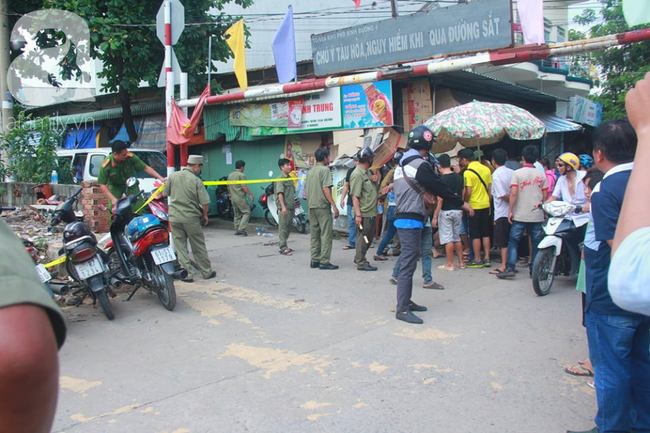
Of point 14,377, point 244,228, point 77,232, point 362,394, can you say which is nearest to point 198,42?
point 244,228

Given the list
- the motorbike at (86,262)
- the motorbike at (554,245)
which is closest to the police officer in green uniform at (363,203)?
the motorbike at (554,245)

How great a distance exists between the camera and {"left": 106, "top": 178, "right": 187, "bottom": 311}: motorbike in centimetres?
576

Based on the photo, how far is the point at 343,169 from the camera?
427 inches

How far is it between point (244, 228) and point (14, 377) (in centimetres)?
1073

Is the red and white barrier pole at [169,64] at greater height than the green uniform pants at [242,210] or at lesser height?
greater

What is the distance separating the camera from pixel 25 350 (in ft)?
2.56

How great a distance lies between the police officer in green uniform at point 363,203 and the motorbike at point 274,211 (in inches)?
127

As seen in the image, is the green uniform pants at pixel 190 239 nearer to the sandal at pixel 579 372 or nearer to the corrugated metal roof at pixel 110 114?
the sandal at pixel 579 372

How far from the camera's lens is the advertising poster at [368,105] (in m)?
10.0

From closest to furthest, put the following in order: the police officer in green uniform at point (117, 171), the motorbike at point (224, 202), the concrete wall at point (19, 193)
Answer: the police officer in green uniform at point (117, 171)
the concrete wall at point (19, 193)
the motorbike at point (224, 202)

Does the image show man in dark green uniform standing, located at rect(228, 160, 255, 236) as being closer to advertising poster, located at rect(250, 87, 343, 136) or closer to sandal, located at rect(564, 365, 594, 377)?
advertising poster, located at rect(250, 87, 343, 136)

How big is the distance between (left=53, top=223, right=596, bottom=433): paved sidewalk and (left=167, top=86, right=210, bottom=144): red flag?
2.28 metres

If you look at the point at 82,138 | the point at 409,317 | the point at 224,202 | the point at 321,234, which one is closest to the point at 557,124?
the point at 321,234

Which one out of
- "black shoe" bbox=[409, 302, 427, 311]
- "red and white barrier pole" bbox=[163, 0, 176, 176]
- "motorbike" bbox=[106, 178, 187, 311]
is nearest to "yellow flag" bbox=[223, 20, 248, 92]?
"red and white barrier pole" bbox=[163, 0, 176, 176]
